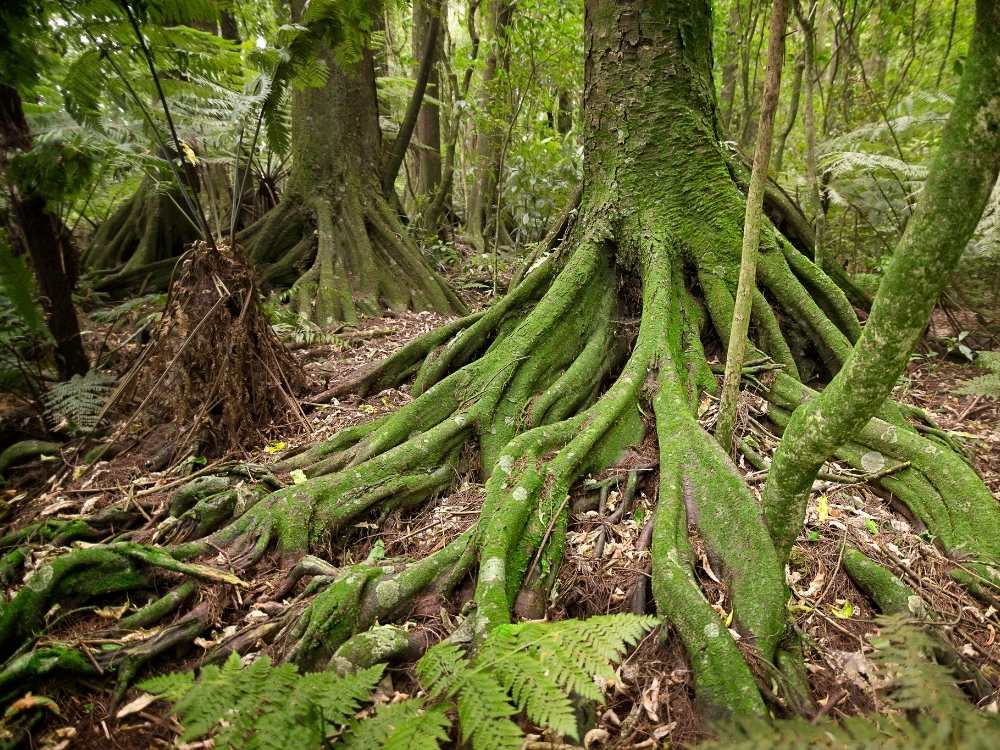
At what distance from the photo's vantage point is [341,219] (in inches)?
275

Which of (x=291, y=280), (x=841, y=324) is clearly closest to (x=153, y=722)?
(x=841, y=324)

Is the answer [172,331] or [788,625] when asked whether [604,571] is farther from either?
[172,331]

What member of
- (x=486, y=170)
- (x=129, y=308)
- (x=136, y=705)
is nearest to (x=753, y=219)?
(x=136, y=705)

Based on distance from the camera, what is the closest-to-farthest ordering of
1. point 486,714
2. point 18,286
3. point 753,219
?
point 486,714, point 753,219, point 18,286

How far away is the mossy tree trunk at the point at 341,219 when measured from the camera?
6723 millimetres

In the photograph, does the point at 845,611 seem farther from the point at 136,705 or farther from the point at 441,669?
the point at 136,705

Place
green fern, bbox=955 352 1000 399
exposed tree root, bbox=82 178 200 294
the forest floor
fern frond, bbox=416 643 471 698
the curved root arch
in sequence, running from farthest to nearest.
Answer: exposed tree root, bbox=82 178 200 294 < green fern, bbox=955 352 1000 399 < the curved root arch < the forest floor < fern frond, bbox=416 643 471 698

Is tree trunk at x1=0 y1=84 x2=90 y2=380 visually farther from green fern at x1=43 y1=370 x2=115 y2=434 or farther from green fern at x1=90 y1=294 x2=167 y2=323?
green fern at x1=90 y1=294 x2=167 y2=323

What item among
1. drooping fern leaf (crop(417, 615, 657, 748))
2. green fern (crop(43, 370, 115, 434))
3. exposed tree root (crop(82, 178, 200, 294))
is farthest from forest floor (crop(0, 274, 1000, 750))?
exposed tree root (crop(82, 178, 200, 294))

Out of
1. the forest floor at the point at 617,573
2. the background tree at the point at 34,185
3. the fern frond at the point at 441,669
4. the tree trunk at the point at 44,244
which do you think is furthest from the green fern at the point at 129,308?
the fern frond at the point at 441,669

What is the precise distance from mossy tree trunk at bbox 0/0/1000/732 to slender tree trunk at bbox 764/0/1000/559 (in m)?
0.69

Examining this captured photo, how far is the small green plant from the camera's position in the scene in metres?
1.30

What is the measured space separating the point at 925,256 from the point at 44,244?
525 cm

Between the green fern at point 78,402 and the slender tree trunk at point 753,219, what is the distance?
4.24 m
